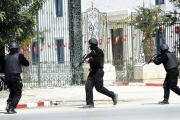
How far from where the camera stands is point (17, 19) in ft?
65.9

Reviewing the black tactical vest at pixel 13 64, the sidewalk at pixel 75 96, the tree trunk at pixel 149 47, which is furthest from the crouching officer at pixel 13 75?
the tree trunk at pixel 149 47

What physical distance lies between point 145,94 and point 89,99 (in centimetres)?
521

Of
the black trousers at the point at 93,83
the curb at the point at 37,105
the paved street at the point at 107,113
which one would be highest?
the black trousers at the point at 93,83

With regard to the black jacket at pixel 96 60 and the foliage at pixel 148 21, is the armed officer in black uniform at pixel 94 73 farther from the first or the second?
the foliage at pixel 148 21

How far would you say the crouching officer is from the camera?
13648 mm

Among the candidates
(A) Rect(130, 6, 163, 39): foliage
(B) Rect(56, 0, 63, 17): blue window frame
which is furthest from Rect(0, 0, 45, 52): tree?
(A) Rect(130, 6, 163, 39): foliage

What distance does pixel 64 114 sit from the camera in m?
Answer: 13.4

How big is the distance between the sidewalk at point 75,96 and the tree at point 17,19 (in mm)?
2023

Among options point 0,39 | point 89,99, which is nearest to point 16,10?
point 0,39

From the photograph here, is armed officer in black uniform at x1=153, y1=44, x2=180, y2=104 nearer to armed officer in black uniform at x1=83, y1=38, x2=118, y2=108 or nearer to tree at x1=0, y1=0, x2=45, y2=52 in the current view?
armed officer in black uniform at x1=83, y1=38, x2=118, y2=108

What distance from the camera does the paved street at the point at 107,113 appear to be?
40.1 feet

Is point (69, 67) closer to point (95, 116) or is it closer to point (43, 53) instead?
point (43, 53)

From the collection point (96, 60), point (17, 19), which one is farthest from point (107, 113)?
point (17, 19)

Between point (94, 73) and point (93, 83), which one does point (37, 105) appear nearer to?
point (93, 83)
